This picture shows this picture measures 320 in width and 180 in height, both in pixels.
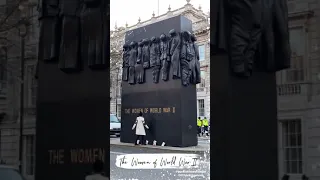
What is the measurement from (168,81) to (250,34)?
1266 centimetres

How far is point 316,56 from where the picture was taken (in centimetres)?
1422

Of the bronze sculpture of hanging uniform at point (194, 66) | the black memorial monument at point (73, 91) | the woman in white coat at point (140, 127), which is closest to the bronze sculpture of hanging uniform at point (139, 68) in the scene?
the woman in white coat at point (140, 127)

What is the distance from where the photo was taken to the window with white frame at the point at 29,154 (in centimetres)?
1712

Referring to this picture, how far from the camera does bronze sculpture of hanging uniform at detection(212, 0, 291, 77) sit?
9.27m

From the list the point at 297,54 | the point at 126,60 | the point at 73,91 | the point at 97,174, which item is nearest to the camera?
the point at 97,174

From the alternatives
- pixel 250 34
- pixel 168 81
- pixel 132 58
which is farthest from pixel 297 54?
pixel 132 58

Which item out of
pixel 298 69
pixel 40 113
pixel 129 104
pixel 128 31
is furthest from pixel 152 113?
pixel 40 113

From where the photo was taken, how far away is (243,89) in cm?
941

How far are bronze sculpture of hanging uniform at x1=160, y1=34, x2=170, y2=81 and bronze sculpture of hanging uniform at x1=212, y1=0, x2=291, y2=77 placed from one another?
12168 millimetres

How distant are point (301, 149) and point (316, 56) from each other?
2.53m

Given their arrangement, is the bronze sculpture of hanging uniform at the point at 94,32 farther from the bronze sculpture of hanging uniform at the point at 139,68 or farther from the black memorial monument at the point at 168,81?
the bronze sculpture of hanging uniform at the point at 139,68

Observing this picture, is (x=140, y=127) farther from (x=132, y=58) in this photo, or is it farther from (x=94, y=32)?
(x=94, y=32)
